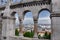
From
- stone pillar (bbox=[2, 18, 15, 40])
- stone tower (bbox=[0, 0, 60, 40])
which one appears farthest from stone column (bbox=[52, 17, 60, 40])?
stone pillar (bbox=[2, 18, 15, 40])

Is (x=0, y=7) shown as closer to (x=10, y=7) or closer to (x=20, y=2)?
(x=10, y=7)

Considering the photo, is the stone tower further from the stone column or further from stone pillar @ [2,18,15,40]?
the stone column

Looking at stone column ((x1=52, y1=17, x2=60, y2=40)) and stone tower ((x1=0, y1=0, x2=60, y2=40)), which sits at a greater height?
stone tower ((x1=0, y1=0, x2=60, y2=40))

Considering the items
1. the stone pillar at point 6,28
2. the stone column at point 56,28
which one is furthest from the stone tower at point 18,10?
the stone column at point 56,28

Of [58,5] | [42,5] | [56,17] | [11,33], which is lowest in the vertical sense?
[11,33]

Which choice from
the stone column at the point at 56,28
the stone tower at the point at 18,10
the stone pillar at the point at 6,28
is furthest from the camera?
the stone pillar at the point at 6,28

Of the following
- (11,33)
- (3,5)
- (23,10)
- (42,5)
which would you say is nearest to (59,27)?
(42,5)

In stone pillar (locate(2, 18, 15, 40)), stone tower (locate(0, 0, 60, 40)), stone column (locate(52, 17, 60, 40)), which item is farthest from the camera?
stone pillar (locate(2, 18, 15, 40))

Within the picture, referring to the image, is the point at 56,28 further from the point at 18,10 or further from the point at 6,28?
the point at 18,10

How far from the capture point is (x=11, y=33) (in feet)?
31.3

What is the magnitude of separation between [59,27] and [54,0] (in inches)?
37.0

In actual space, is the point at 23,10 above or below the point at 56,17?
above

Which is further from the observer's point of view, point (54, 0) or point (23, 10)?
point (23, 10)

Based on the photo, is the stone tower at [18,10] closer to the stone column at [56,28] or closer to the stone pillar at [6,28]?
the stone pillar at [6,28]
